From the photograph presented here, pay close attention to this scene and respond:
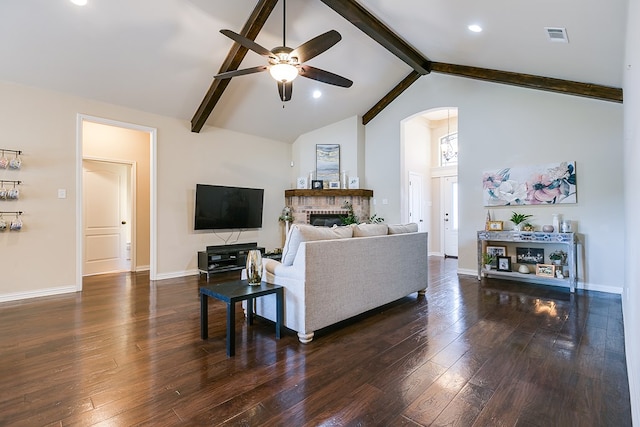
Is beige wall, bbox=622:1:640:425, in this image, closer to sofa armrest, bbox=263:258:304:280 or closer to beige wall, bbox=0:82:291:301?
sofa armrest, bbox=263:258:304:280

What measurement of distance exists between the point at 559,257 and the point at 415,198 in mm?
3536

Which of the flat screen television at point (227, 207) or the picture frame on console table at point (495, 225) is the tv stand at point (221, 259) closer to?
the flat screen television at point (227, 207)

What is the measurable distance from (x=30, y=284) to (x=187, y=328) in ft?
8.87

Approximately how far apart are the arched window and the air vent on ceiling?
461 cm

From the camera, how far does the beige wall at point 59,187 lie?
3.96m

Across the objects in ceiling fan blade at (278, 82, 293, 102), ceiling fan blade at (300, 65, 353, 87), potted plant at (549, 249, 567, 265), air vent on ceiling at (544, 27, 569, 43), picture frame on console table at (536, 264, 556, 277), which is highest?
air vent on ceiling at (544, 27, 569, 43)

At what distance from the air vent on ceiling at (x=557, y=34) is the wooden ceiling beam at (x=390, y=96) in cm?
276

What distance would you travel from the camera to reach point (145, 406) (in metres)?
1.76

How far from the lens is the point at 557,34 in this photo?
3242 mm

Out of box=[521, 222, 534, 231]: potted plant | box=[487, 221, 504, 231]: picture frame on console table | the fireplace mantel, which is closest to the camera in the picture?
box=[521, 222, 534, 231]: potted plant

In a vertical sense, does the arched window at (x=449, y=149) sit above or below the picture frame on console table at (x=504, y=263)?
above

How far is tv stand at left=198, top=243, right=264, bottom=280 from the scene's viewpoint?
5285 mm

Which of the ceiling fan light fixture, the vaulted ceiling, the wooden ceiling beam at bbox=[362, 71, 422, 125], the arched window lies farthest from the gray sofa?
the arched window

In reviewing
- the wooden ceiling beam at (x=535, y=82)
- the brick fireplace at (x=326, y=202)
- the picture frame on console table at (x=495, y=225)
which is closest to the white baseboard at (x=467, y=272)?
the picture frame on console table at (x=495, y=225)
